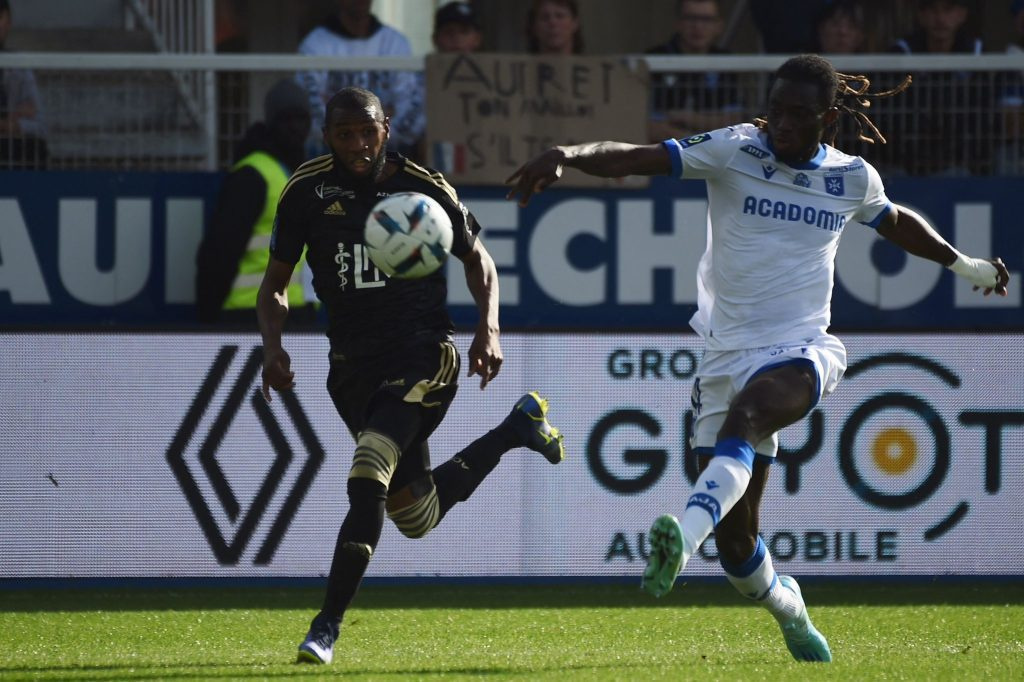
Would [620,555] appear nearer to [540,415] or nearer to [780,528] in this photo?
[780,528]

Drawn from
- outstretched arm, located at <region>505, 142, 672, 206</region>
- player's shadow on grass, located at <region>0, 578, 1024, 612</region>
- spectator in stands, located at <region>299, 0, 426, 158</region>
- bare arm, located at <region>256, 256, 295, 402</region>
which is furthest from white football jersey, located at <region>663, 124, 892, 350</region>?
spectator in stands, located at <region>299, 0, 426, 158</region>

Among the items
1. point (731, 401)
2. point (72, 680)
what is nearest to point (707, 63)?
point (731, 401)

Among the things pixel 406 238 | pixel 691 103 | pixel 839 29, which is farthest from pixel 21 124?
pixel 839 29

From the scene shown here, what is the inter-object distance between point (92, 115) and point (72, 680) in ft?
15.8

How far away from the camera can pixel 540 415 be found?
7254 mm

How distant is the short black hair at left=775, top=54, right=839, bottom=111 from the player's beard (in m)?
1.59

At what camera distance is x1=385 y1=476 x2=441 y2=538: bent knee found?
21.2ft

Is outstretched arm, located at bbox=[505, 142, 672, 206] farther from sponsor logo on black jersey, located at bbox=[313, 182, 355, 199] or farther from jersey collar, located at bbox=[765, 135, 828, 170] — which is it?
sponsor logo on black jersey, located at bbox=[313, 182, 355, 199]

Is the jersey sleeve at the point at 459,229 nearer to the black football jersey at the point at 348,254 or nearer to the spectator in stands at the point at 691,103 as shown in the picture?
the black football jersey at the point at 348,254

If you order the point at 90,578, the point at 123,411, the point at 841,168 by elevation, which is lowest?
the point at 90,578

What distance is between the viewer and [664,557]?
4.92 m

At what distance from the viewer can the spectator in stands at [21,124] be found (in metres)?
9.50

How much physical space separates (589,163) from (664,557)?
1.38 meters

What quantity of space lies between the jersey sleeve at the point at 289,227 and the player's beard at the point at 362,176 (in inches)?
7.3
